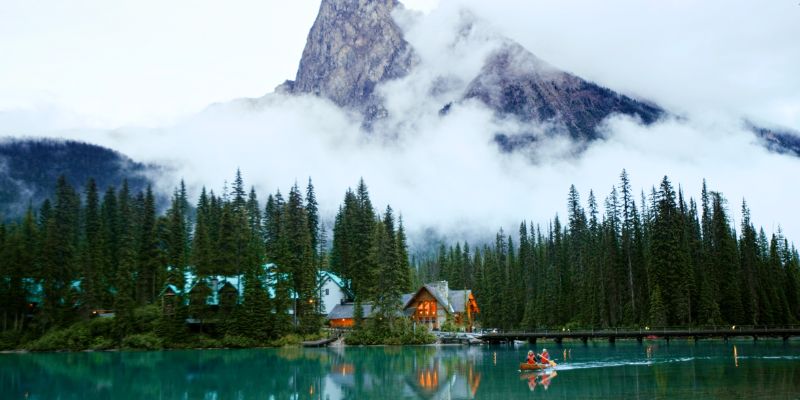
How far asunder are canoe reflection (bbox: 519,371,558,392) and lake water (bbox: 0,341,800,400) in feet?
0.23

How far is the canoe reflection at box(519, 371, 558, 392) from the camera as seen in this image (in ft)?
136

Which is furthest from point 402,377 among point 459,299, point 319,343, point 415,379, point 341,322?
point 459,299

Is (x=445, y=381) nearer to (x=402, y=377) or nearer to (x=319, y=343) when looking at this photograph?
(x=402, y=377)

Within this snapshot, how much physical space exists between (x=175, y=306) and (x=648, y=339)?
219ft

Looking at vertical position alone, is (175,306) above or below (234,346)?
above

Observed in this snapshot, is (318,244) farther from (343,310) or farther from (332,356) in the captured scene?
(332,356)

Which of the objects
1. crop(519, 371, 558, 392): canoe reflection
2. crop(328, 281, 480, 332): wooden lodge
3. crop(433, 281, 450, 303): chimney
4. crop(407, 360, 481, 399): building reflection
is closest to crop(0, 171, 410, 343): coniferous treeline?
crop(328, 281, 480, 332): wooden lodge

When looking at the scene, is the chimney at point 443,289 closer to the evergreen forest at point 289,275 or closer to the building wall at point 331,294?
the evergreen forest at point 289,275

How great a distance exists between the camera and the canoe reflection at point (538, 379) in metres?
41.4

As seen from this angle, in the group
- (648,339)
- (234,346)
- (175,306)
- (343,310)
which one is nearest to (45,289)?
(175,306)

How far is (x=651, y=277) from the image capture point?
9612 centimetres

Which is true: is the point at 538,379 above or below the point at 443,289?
below

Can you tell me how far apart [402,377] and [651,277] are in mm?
60143

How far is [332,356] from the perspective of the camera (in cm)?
7075
